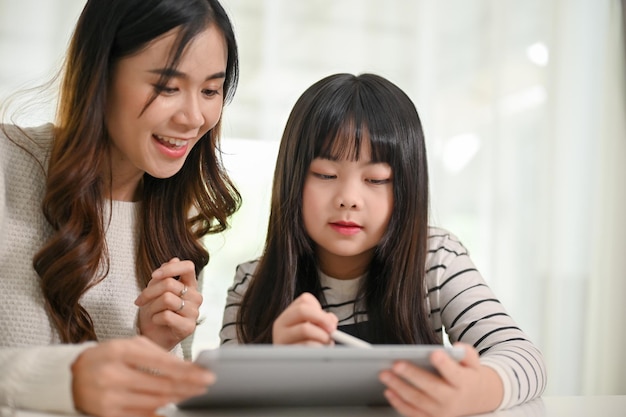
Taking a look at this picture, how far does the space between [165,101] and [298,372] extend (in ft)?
2.03

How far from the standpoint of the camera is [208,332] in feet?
8.72

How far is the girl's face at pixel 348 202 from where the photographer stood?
1216 mm

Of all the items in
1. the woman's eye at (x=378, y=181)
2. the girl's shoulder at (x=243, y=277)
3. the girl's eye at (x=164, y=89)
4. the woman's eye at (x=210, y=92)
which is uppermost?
the woman's eye at (x=210, y=92)

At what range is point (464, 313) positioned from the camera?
1.19m

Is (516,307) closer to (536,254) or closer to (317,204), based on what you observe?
(536,254)

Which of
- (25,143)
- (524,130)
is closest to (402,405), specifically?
(25,143)

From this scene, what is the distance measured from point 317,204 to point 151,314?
0.33 metres

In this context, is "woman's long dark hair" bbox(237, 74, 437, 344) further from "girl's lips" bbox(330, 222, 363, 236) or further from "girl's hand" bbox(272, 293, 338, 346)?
"girl's hand" bbox(272, 293, 338, 346)

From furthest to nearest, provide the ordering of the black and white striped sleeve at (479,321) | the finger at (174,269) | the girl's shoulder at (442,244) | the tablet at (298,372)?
the girl's shoulder at (442,244) < the finger at (174,269) < the black and white striped sleeve at (479,321) < the tablet at (298,372)

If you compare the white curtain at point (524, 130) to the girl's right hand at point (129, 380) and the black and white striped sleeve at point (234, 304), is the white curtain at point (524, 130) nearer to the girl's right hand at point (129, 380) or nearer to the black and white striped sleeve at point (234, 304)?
the black and white striped sleeve at point (234, 304)

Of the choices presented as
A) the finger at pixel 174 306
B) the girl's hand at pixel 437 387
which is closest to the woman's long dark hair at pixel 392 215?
the finger at pixel 174 306

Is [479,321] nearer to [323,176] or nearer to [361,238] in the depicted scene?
[361,238]

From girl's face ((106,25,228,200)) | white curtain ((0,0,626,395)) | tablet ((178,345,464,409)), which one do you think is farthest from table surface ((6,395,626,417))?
white curtain ((0,0,626,395))

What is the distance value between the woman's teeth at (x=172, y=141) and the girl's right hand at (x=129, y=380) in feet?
1.76
